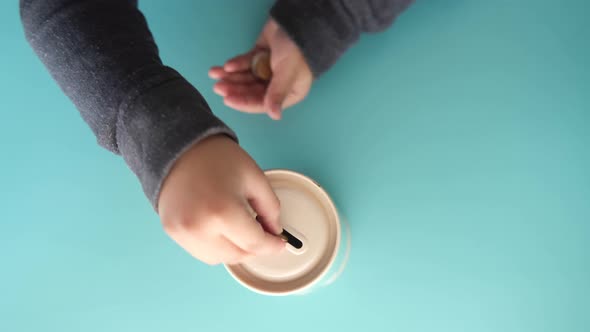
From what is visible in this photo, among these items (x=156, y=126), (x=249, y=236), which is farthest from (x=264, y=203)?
(x=156, y=126)

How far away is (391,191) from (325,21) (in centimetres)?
24

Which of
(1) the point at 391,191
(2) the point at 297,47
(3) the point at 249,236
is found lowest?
(1) the point at 391,191

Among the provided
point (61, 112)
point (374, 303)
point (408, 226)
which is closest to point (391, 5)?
point (408, 226)

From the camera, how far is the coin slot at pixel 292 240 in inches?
21.8

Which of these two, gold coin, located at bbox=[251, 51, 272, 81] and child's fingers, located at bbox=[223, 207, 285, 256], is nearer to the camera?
child's fingers, located at bbox=[223, 207, 285, 256]

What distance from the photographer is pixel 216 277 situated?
62 centimetres

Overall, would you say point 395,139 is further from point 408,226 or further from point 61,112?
point 61,112

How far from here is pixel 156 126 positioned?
50 cm

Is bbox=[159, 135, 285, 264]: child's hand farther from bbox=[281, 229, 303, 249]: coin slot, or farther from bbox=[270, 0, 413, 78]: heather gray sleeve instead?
bbox=[270, 0, 413, 78]: heather gray sleeve

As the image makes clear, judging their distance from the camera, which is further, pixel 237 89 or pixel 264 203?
pixel 237 89

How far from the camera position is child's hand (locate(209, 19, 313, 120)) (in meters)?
0.59

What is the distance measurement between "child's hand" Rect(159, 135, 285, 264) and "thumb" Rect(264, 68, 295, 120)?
0.35ft

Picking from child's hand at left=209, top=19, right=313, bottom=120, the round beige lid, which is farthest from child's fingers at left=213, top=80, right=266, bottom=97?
the round beige lid

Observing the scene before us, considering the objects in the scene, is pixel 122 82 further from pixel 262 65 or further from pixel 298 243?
pixel 298 243
